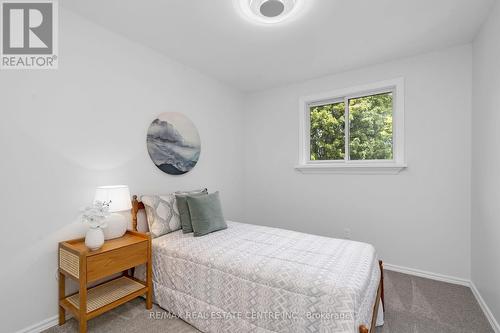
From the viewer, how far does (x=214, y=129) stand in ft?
11.5

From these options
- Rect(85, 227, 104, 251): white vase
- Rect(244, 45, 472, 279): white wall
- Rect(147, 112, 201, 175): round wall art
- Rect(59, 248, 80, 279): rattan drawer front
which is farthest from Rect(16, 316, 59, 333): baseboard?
Rect(244, 45, 472, 279): white wall

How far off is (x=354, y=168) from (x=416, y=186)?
69 cm

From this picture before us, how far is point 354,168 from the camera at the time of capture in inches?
121

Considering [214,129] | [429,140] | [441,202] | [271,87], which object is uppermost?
[271,87]

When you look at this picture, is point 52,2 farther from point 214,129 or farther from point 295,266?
point 295,266

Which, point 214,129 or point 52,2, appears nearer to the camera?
point 52,2

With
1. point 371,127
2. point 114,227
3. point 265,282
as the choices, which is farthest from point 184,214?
point 371,127

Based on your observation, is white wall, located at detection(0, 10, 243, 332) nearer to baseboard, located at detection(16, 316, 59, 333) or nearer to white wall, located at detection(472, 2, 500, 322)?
baseboard, located at detection(16, 316, 59, 333)

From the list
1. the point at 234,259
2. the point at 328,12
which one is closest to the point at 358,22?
the point at 328,12

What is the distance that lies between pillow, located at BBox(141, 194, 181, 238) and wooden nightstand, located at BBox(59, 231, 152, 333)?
20 centimetres

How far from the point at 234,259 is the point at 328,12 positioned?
7.09 ft

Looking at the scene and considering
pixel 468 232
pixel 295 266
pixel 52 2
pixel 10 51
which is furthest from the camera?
pixel 468 232

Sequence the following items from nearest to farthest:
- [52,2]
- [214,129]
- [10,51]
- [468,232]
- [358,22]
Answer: [10,51]
[52,2]
[358,22]
[468,232]
[214,129]

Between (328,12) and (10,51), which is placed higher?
(328,12)
